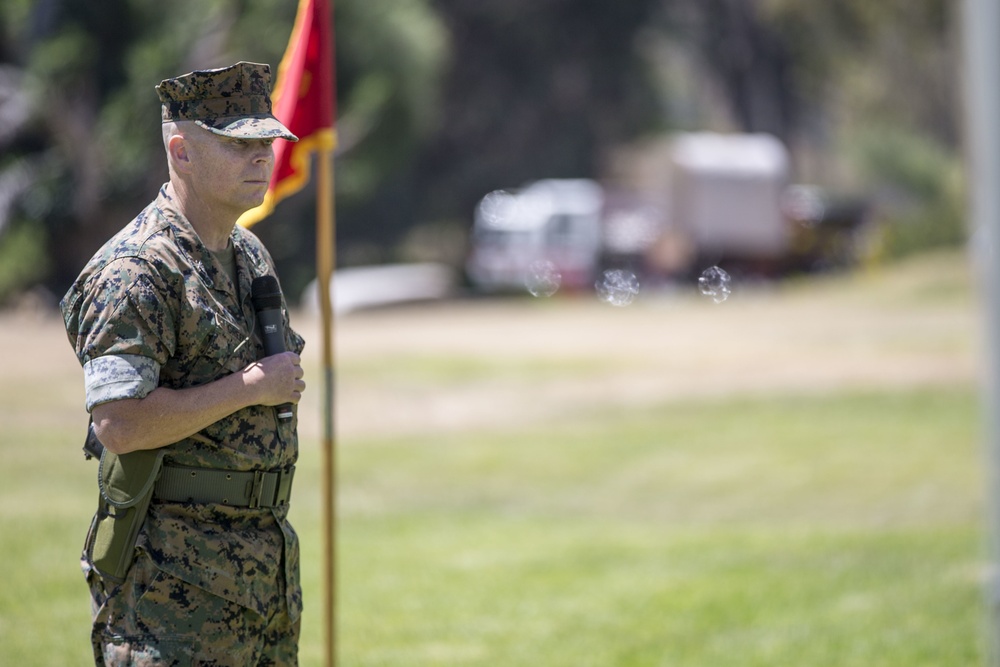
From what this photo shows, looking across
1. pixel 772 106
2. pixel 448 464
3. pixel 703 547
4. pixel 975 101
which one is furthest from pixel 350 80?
pixel 772 106

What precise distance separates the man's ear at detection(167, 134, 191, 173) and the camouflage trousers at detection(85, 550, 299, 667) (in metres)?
0.91

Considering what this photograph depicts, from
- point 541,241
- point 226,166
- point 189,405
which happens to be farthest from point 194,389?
point 541,241

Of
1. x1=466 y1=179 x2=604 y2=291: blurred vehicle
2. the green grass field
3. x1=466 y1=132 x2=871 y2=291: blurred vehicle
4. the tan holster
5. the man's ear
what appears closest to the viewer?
the tan holster

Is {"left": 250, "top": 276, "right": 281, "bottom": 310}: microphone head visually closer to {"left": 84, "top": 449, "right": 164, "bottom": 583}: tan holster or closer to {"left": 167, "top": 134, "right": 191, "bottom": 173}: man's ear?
{"left": 167, "top": 134, "right": 191, "bottom": 173}: man's ear

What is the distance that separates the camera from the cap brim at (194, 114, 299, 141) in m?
3.07

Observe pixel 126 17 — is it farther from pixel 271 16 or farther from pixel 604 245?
pixel 604 245

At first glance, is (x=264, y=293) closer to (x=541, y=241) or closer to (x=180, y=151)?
Result: (x=180, y=151)

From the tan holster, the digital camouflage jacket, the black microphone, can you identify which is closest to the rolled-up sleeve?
the digital camouflage jacket

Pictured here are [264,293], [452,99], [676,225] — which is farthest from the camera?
[452,99]

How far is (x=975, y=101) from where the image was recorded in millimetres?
3717

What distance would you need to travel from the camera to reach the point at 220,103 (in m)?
3.12

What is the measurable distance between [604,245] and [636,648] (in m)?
26.4

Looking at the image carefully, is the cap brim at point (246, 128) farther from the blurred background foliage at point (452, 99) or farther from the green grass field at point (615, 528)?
the blurred background foliage at point (452, 99)

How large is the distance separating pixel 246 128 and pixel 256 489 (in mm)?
857
